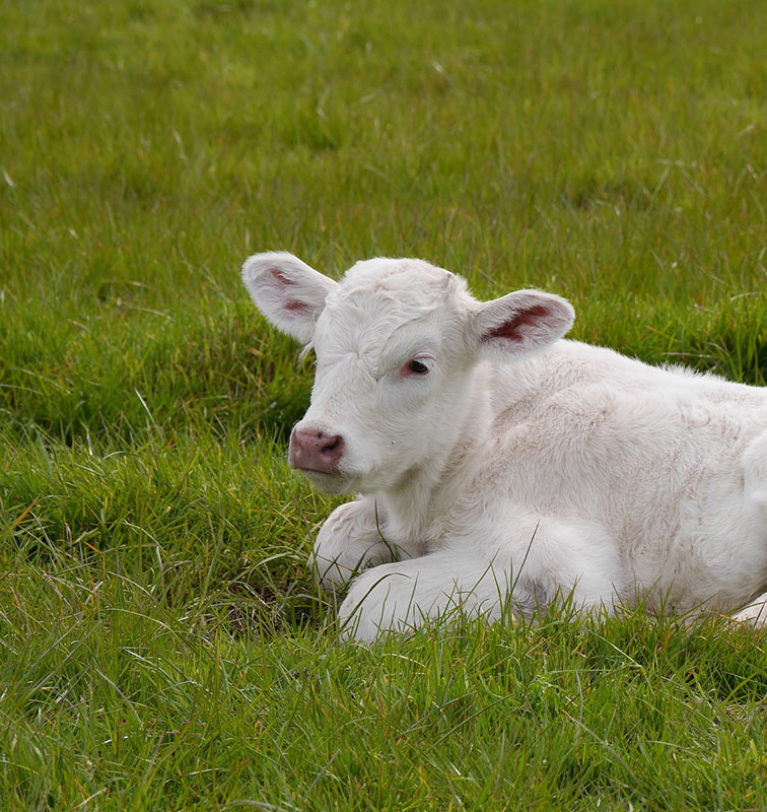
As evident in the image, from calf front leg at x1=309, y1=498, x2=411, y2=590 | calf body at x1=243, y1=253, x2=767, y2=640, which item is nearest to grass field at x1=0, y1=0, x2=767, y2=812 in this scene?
calf front leg at x1=309, y1=498, x2=411, y2=590

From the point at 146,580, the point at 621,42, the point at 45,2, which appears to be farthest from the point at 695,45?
the point at 146,580

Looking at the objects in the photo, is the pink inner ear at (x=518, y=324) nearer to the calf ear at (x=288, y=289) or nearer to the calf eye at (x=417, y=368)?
the calf eye at (x=417, y=368)

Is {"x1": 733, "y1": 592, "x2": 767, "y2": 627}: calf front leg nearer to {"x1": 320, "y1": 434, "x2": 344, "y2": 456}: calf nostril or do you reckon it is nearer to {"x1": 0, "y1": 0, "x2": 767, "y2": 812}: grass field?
{"x1": 0, "y1": 0, "x2": 767, "y2": 812}: grass field

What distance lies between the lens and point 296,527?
15.6 feet

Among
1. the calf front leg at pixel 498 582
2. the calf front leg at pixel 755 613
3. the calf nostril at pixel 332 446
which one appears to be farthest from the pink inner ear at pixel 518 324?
the calf front leg at pixel 755 613

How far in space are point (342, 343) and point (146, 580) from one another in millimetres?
1105

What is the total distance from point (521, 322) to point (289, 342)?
1868 mm

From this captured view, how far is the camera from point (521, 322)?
4301 millimetres

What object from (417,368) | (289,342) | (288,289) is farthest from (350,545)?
(289,342)

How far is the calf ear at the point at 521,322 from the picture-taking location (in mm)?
4203

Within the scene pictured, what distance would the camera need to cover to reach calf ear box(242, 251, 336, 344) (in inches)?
184

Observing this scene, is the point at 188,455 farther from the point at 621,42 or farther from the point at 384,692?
the point at 621,42

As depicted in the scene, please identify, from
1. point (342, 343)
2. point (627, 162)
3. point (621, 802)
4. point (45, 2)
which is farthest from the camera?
point (45, 2)

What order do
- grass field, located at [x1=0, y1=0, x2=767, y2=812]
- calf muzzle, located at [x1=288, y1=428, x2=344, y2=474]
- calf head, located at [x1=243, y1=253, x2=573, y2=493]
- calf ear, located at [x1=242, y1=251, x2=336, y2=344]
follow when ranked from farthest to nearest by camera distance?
1. calf ear, located at [x1=242, y1=251, x2=336, y2=344]
2. calf head, located at [x1=243, y1=253, x2=573, y2=493]
3. calf muzzle, located at [x1=288, y1=428, x2=344, y2=474]
4. grass field, located at [x1=0, y1=0, x2=767, y2=812]
